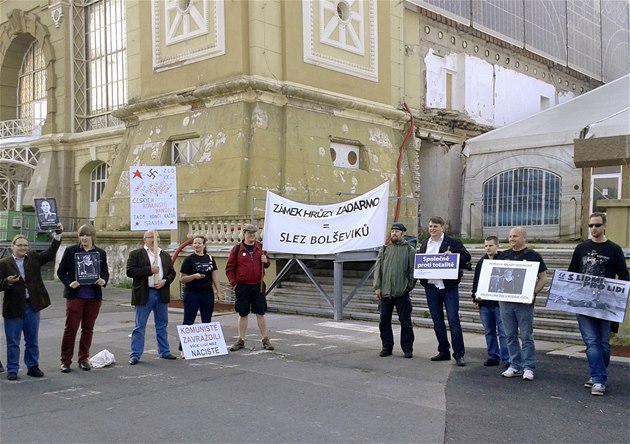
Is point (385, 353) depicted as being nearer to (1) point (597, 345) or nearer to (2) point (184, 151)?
(1) point (597, 345)

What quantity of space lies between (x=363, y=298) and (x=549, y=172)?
10206 mm

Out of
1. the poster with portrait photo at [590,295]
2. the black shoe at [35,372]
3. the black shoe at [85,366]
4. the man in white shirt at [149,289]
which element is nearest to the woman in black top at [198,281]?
the man in white shirt at [149,289]

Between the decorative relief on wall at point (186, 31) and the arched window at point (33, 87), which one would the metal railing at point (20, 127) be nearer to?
the arched window at point (33, 87)

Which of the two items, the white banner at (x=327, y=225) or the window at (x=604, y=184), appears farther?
the window at (x=604, y=184)

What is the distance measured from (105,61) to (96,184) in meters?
5.27

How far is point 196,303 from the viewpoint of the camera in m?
10.0

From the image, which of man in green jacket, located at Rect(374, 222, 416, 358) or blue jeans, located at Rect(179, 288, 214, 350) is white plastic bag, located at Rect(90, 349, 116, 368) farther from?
man in green jacket, located at Rect(374, 222, 416, 358)

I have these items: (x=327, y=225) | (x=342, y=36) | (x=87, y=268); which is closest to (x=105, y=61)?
(x=342, y=36)

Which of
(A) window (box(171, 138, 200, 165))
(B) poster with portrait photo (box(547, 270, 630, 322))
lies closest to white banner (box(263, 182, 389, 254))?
(B) poster with portrait photo (box(547, 270, 630, 322))

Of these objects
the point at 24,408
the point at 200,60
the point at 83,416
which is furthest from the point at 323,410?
the point at 200,60

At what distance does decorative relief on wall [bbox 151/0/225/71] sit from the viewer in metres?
19.5

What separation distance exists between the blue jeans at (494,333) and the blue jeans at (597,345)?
1495 mm

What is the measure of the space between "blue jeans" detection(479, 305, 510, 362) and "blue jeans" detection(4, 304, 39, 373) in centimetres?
603

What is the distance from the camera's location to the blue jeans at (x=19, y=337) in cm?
826
